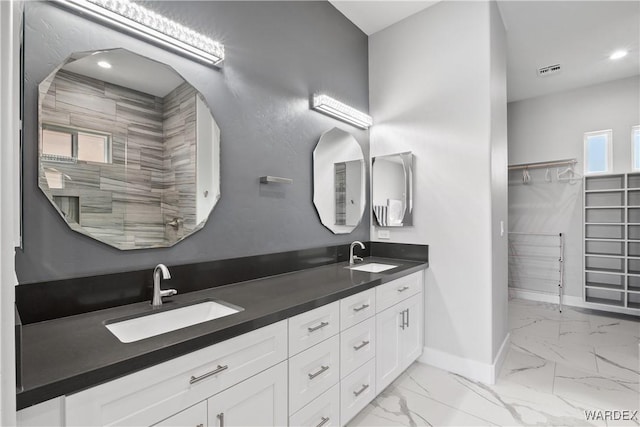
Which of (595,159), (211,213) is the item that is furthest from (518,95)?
(211,213)

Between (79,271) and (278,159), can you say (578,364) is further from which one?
(79,271)

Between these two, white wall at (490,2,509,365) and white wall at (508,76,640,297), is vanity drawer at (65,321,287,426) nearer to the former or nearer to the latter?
white wall at (490,2,509,365)

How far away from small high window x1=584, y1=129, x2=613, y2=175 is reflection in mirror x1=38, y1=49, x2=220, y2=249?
481 cm

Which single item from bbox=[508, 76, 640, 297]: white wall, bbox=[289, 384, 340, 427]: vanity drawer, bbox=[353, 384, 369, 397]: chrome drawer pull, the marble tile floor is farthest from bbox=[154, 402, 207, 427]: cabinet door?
bbox=[508, 76, 640, 297]: white wall

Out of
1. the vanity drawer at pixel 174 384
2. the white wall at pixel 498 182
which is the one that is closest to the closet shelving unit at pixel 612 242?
the white wall at pixel 498 182

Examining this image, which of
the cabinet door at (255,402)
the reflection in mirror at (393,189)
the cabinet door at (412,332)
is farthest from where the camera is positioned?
the reflection in mirror at (393,189)

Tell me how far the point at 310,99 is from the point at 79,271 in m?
1.79

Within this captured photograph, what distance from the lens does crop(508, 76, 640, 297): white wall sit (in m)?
3.79

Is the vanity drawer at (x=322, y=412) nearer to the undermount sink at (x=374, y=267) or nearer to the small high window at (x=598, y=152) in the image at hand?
the undermount sink at (x=374, y=267)

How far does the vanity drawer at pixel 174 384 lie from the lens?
0.77 m

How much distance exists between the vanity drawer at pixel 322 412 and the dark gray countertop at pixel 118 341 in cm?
46

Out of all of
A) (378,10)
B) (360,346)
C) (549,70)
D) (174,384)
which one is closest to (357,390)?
(360,346)

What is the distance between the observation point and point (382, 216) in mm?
2787

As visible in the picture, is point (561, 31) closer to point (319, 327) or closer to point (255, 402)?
point (319, 327)
